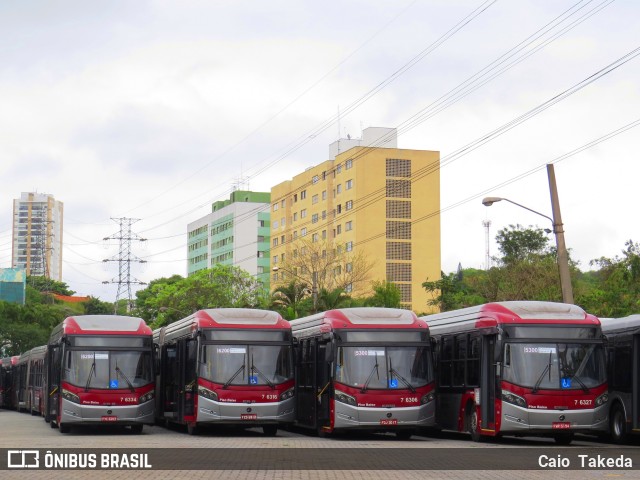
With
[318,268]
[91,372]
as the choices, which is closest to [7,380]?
[318,268]

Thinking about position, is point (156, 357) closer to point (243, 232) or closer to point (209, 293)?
point (209, 293)

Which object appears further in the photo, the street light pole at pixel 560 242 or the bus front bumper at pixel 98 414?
the street light pole at pixel 560 242

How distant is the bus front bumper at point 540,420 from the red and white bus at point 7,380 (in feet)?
139

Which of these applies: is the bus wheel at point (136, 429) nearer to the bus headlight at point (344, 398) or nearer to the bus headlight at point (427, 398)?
the bus headlight at point (344, 398)

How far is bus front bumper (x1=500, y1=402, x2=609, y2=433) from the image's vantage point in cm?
2552

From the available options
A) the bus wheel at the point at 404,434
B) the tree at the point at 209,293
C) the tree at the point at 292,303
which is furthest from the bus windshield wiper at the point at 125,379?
the tree at the point at 209,293

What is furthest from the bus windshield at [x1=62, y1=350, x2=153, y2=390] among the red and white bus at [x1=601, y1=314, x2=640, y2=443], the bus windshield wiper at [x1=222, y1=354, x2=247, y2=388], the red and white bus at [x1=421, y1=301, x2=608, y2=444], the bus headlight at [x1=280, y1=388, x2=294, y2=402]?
the red and white bus at [x1=601, y1=314, x2=640, y2=443]

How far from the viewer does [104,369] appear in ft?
106

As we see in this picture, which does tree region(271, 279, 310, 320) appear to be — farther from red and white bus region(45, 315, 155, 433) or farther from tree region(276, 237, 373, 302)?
red and white bus region(45, 315, 155, 433)

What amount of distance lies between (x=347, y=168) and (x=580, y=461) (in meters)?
107

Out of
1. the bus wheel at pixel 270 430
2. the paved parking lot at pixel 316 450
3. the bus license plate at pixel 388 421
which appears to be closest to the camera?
the paved parking lot at pixel 316 450

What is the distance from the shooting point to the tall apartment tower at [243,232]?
555ft

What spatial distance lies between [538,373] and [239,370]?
7853 mm

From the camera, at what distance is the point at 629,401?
26.3 metres
